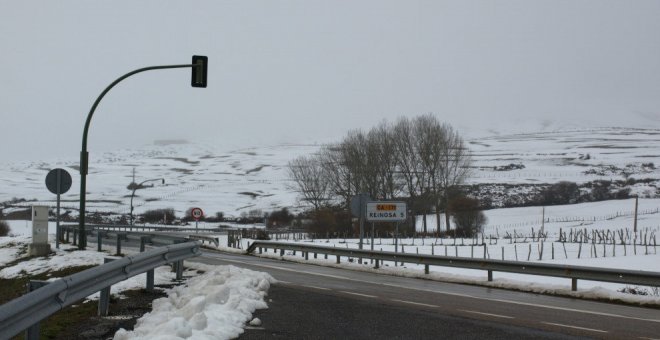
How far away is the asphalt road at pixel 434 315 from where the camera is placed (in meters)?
8.95

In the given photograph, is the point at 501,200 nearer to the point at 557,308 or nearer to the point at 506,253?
the point at 506,253

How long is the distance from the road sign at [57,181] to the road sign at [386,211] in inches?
397

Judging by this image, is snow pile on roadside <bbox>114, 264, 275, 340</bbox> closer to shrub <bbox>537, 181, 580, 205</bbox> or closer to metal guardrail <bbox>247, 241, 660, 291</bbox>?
metal guardrail <bbox>247, 241, 660, 291</bbox>

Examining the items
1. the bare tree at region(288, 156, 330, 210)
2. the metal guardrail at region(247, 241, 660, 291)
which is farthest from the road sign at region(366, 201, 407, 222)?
the bare tree at region(288, 156, 330, 210)

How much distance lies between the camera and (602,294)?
47.6 feet

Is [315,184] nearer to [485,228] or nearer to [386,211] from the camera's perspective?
[485,228]

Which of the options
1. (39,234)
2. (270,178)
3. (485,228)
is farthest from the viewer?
(270,178)

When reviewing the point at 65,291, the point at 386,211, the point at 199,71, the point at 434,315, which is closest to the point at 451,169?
the point at 386,211

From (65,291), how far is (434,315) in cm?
532

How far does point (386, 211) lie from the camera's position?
82.8 ft

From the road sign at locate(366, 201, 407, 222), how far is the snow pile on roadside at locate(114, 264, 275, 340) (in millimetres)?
11731

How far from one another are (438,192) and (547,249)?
116 ft

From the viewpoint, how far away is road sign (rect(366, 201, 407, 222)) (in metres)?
25.1

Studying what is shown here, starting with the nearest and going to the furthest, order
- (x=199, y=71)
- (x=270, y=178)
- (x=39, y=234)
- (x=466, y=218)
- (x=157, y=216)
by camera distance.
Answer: (x=199, y=71)
(x=39, y=234)
(x=466, y=218)
(x=157, y=216)
(x=270, y=178)
